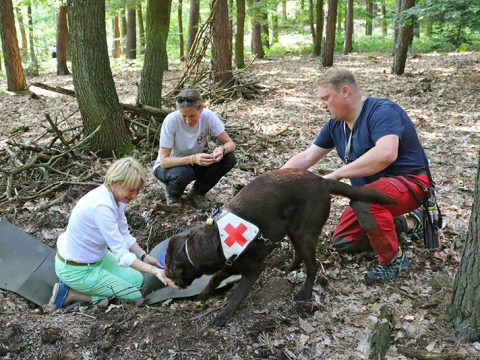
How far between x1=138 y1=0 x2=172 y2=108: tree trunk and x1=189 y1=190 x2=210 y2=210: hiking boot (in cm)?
326

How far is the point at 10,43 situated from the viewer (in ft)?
38.8

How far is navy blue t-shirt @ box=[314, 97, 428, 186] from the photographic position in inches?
144

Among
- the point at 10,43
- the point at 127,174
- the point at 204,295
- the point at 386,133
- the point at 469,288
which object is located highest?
the point at 10,43

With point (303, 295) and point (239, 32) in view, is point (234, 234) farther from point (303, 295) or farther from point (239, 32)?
point (239, 32)

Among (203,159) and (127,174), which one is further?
(203,159)

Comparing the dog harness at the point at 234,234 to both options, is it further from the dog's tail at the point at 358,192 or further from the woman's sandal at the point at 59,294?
the woman's sandal at the point at 59,294

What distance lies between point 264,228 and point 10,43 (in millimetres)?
11671

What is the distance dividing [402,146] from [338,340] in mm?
1836

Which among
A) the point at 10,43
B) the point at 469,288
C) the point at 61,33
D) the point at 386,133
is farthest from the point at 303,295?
the point at 61,33

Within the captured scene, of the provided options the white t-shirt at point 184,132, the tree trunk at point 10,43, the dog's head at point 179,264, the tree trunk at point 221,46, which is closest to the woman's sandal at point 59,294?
the dog's head at point 179,264

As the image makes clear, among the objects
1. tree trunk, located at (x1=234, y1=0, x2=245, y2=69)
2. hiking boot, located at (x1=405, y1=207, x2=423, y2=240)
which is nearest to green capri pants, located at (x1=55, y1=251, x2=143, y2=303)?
hiking boot, located at (x1=405, y1=207, x2=423, y2=240)

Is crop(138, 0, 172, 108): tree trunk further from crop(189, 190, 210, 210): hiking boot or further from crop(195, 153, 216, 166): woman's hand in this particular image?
crop(195, 153, 216, 166): woman's hand

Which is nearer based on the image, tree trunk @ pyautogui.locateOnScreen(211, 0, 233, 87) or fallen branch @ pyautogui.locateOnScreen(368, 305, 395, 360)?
fallen branch @ pyautogui.locateOnScreen(368, 305, 395, 360)

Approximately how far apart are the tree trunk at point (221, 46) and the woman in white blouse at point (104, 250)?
25.2 ft
